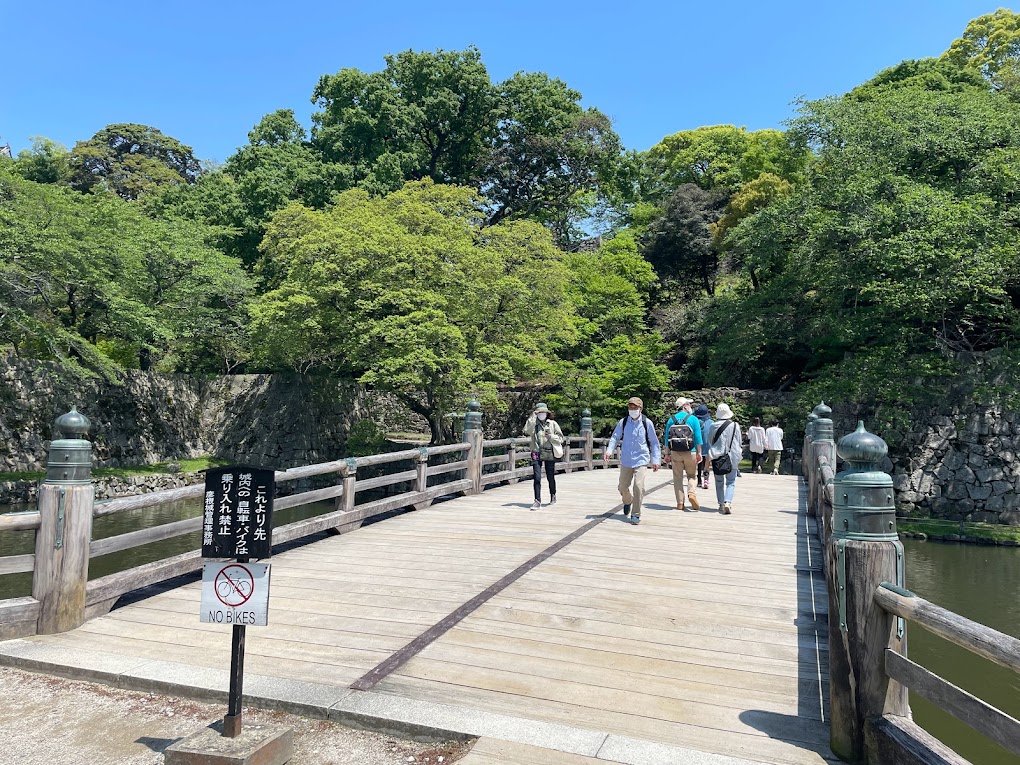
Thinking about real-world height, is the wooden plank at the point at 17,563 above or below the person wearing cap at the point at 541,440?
below

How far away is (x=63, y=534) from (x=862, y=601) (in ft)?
14.4

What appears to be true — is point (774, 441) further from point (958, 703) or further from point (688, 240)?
point (958, 703)

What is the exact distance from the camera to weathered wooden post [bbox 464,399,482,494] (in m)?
10.8

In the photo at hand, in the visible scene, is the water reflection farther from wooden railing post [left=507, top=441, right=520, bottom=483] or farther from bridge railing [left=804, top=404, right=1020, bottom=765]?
wooden railing post [left=507, top=441, right=520, bottom=483]

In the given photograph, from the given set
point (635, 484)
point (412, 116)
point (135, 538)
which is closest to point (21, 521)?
point (135, 538)

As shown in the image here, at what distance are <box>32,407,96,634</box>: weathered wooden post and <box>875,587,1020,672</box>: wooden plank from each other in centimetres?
439

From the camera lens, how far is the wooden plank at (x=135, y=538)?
15.0 feet

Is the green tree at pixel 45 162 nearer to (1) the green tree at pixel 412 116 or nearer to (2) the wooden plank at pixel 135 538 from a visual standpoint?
(1) the green tree at pixel 412 116

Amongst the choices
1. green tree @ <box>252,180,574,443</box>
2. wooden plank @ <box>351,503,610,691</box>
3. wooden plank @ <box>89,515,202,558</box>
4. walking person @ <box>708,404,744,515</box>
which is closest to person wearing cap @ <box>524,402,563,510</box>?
walking person @ <box>708,404,744,515</box>

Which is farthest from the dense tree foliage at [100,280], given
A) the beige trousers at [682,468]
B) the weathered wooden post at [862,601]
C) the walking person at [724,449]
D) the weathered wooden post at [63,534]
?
the weathered wooden post at [862,601]

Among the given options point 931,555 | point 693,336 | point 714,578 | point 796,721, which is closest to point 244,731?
point 796,721

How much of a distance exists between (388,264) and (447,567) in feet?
46.6

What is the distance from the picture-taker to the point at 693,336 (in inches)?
1120

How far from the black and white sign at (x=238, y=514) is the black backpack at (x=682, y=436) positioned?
22.5 ft
